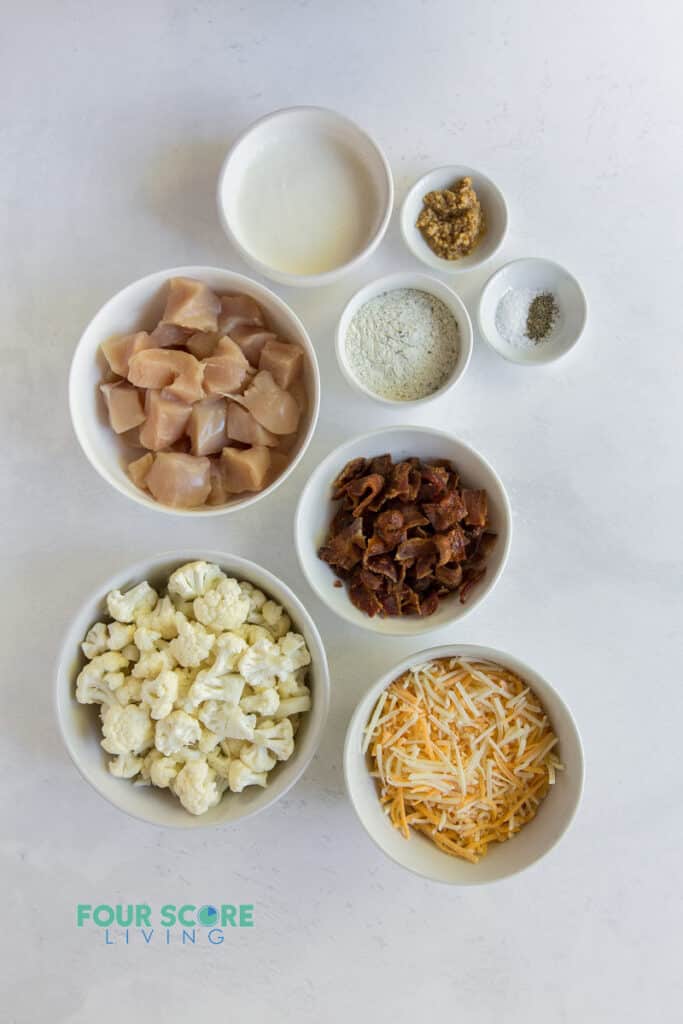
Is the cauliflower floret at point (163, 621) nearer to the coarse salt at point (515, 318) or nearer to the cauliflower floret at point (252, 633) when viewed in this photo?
the cauliflower floret at point (252, 633)

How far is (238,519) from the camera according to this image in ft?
7.48

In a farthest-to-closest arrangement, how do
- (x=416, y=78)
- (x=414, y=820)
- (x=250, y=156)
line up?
(x=416, y=78) → (x=250, y=156) → (x=414, y=820)

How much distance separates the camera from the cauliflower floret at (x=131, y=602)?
1.99 m

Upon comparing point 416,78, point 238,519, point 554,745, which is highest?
point 416,78

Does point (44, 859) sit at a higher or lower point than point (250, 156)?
lower

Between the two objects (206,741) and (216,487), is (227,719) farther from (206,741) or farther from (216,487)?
(216,487)

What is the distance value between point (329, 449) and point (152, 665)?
2.50 feet

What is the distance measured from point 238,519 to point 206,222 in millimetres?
846

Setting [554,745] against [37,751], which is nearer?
[554,745]

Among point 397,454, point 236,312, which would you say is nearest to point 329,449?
point 397,454

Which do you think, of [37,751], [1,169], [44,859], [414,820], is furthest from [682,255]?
[44,859]

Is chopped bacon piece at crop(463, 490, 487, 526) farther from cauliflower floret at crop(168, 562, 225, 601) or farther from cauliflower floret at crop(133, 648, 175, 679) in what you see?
cauliflower floret at crop(133, 648, 175, 679)

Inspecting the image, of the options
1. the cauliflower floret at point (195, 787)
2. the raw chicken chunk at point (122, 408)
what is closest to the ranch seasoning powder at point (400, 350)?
the raw chicken chunk at point (122, 408)

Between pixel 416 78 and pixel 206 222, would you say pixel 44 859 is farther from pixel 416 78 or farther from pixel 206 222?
pixel 416 78
